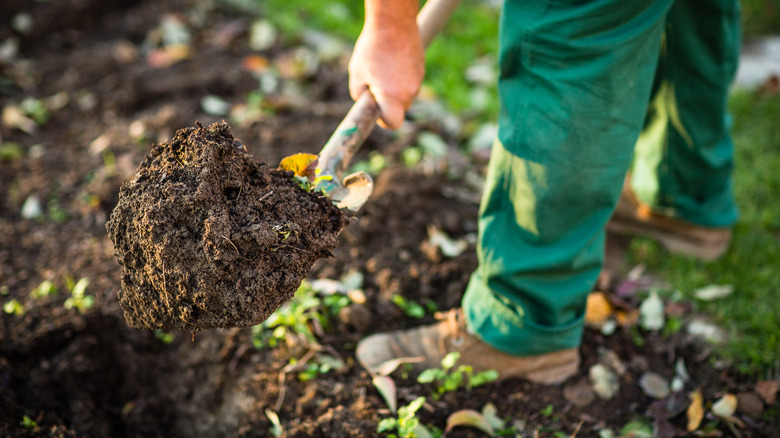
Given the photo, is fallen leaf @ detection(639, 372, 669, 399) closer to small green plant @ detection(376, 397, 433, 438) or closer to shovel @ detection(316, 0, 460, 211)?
small green plant @ detection(376, 397, 433, 438)

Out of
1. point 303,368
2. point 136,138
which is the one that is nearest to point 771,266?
point 303,368

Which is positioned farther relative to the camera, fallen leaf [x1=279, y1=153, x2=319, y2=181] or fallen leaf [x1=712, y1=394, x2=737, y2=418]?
fallen leaf [x1=712, y1=394, x2=737, y2=418]

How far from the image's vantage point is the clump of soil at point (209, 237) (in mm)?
1290

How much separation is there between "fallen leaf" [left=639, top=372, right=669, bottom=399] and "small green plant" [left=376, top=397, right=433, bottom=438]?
2.37 feet

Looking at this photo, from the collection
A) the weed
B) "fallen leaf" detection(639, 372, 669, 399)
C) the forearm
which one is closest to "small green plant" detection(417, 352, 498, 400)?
the weed

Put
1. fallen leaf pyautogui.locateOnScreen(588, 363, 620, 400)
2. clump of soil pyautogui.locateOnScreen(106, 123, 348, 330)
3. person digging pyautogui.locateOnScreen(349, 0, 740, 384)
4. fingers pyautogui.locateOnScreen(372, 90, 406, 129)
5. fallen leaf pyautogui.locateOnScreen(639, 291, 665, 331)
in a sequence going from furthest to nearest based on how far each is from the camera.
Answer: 1. fallen leaf pyautogui.locateOnScreen(639, 291, 665, 331)
2. fallen leaf pyautogui.locateOnScreen(588, 363, 620, 400)
3. fingers pyautogui.locateOnScreen(372, 90, 406, 129)
4. person digging pyautogui.locateOnScreen(349, 0, 740, 384)
5. clump of soil pyautogui.locateOnScreen(106, 123, 348, 330)

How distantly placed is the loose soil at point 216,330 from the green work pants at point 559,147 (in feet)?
1.08

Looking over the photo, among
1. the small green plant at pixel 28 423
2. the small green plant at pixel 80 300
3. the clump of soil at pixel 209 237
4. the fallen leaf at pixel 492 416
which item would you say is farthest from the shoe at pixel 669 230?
the small green plant at pixel 28 423

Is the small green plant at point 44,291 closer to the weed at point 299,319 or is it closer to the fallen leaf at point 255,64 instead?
the weed at point 299,319

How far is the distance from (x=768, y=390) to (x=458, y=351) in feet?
3.02

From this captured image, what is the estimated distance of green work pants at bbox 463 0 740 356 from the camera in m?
1.38

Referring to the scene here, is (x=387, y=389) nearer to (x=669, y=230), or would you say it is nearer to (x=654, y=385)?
(x=654, y=385)

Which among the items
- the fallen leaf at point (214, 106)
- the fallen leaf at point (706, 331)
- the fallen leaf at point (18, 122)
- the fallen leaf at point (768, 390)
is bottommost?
the fallen leaf at point (18, 122)

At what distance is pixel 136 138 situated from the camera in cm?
286
